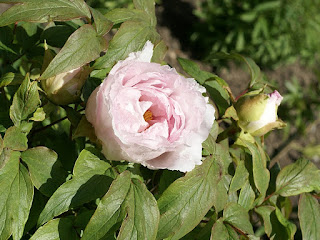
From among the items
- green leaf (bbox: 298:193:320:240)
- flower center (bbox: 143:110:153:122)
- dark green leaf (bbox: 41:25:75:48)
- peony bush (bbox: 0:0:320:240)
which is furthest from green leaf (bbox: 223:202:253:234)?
dark green leaf (bbox: 41:25:75:48)

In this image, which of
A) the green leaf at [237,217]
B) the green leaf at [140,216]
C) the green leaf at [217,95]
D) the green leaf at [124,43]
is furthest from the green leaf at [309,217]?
the green leaf at [124,43]

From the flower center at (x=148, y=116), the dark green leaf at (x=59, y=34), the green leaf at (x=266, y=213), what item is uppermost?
the dark green leaf at (x=59, y=34)

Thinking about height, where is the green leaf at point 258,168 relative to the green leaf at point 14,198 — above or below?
below

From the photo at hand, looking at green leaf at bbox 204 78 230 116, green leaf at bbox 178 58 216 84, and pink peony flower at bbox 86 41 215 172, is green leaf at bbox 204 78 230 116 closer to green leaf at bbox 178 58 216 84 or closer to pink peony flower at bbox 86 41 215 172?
green leaf at bbox 178 58 216 84

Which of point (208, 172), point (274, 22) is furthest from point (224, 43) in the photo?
point (208, 172)

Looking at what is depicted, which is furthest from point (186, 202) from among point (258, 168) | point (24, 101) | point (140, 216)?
point (24, 101)

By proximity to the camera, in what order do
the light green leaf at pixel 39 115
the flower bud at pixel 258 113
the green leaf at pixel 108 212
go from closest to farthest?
the green leaf at pixel 108 212, the light green leaf at pixel 39 115, the flower bud at pixel 258 113

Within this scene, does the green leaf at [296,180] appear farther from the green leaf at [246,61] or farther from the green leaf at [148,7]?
the green leaf at [148,7]
